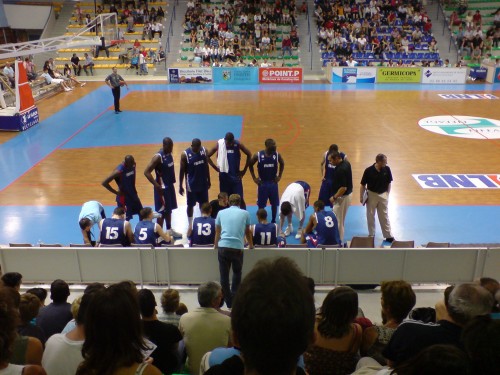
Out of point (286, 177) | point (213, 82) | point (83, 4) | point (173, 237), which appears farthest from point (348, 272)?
point (83, 4)

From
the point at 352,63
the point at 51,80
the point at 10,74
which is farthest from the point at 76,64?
the point at 352,63

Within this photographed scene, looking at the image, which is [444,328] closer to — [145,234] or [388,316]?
[388,316]

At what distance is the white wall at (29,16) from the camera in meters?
28.3

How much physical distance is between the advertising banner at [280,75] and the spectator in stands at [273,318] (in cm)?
2251

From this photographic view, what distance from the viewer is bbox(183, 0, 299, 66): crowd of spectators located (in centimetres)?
2555

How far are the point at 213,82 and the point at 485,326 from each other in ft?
73.2

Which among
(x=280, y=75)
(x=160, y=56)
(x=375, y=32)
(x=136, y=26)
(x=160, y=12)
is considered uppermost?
(x=160, y=12)

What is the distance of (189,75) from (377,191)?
17.3 metres

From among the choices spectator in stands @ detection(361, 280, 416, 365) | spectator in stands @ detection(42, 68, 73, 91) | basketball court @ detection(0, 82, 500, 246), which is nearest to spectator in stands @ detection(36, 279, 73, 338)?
spectator in stands @ detection(361, 280, 416, 365)

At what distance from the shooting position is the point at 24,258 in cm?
611

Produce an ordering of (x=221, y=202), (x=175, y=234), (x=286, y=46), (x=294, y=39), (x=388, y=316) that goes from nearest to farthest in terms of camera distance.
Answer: (x=388, y=316), (x=221, y=202), (x=175, y=234), (x=286, y=46), (x=294, y=39)

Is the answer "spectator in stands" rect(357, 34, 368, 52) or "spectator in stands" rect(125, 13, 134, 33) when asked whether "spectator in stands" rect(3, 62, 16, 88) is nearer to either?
"spectator in stands" rect(125, 13, 134, 33)

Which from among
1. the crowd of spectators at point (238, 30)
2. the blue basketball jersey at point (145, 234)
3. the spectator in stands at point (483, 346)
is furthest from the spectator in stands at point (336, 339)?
the crowd of spectators at point (238, 30)

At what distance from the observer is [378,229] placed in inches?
336
